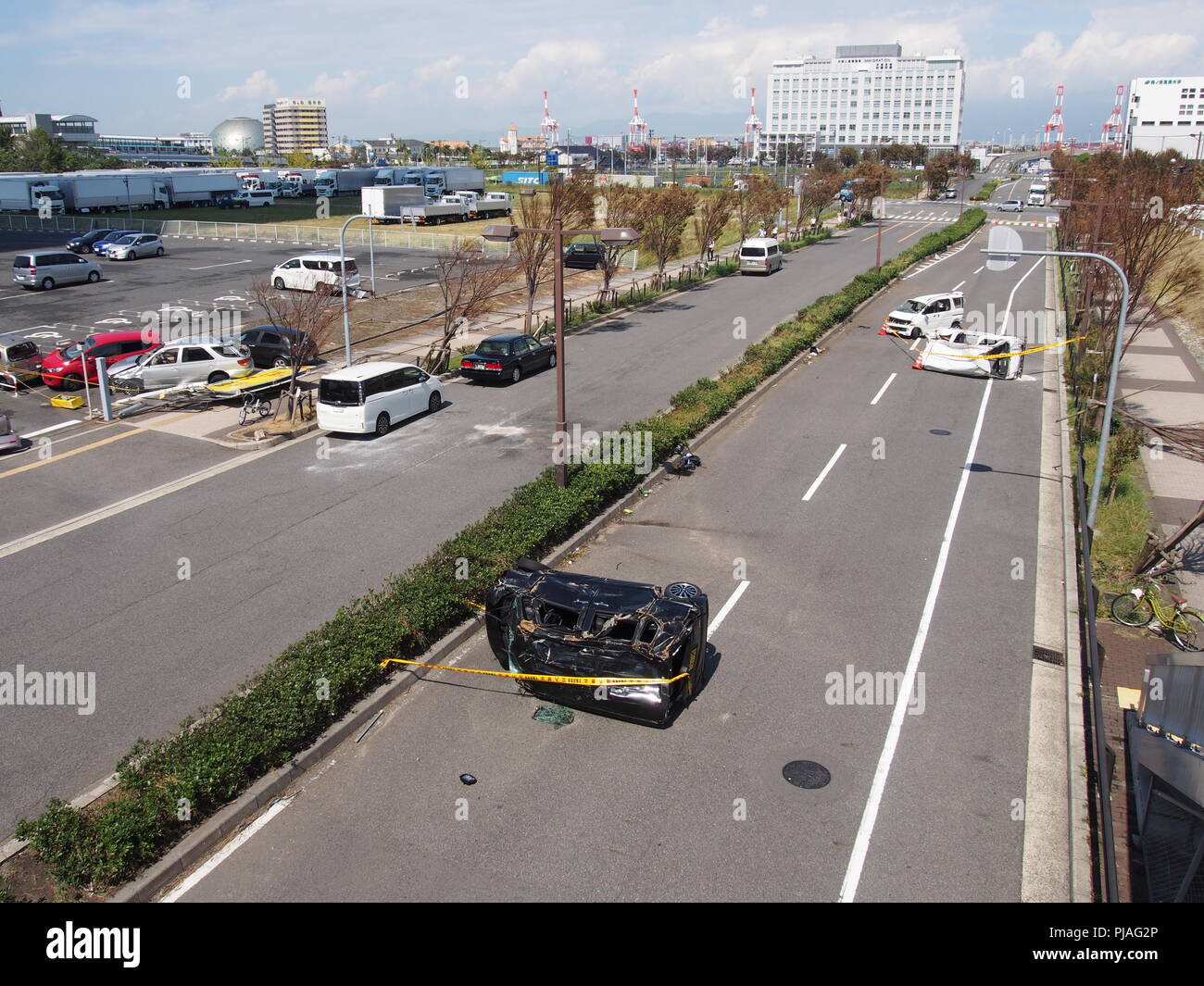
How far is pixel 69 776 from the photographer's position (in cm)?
1015

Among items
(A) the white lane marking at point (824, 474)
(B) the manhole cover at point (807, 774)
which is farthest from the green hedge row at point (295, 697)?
(B) the manhole cover at point (807, 774)

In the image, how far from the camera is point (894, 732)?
36.8ft

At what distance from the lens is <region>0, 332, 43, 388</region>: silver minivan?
2617 cm

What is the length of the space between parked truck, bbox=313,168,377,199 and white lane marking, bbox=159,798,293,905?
271ft

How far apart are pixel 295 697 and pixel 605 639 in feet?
11.9

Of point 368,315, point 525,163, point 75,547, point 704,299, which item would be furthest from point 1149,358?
point 525,163

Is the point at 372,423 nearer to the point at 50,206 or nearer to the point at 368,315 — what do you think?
the point at 368,315

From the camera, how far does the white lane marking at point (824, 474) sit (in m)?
19.3

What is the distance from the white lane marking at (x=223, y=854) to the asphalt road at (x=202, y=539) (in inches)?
86.4

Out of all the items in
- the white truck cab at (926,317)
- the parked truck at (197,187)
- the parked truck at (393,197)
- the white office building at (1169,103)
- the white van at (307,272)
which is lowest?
the white truck cab at (926,317)

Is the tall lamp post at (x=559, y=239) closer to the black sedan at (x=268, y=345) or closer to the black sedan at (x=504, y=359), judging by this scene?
the black sedan at (x=504, y=359)

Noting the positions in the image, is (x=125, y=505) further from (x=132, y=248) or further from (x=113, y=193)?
(x=113, y=193)

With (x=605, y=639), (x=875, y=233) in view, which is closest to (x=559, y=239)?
(x=605, y=639)
